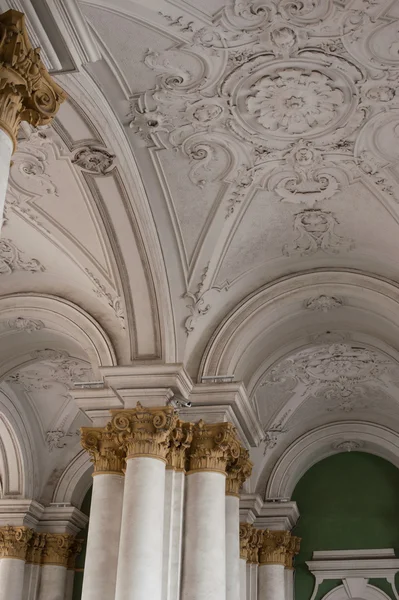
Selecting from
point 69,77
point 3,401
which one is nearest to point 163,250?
point 69,77

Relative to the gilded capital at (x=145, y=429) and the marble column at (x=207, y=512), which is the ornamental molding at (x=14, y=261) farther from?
the marble column at (x=207, y=512)

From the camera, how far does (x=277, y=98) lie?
877cm

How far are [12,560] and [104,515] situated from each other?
742 cm

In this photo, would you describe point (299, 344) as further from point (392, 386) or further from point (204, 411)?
point (392, 386)

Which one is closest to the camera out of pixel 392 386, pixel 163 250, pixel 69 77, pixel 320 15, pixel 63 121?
pixel 320 15

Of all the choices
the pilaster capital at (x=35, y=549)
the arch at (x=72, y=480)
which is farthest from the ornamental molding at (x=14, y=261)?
the pilaster capital at (x=35, y=549)

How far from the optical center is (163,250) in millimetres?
10266

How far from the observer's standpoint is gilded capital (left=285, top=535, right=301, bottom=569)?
54.7 ft

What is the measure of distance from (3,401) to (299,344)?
665 centimetres

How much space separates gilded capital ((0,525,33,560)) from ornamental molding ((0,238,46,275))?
714cm

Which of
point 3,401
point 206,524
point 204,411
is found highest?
point 3,401

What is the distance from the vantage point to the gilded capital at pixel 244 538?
1451 centimetres

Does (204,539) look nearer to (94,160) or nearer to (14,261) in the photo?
(14,261)

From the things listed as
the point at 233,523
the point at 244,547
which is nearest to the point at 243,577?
the point at 244,547
